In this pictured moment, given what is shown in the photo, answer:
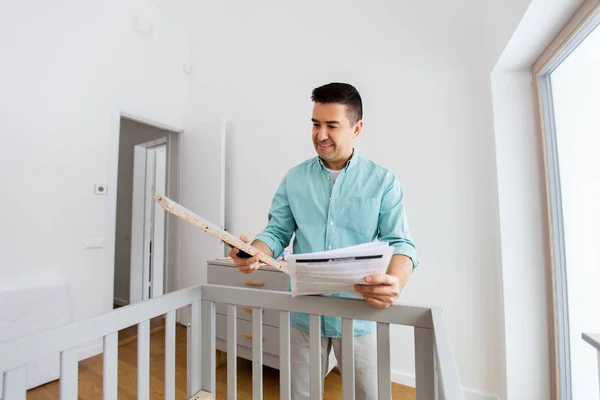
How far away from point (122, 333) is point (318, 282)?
106 inches

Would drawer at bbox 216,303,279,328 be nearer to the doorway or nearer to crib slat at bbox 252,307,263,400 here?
crib slat at bbox 252,307,263,400

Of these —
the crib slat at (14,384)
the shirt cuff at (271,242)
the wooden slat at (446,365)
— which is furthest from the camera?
the shirt cuff at (271,242)

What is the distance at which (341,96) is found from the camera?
85 cm

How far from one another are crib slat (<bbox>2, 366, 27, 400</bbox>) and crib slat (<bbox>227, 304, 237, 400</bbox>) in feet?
1.55

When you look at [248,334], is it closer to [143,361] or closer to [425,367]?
[143,361]

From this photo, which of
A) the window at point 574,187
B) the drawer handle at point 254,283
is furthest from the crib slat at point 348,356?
the window at point 574,187

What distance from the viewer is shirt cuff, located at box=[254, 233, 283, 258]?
92 cm

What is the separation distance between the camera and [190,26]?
2953 mm

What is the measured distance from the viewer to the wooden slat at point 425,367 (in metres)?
0.71

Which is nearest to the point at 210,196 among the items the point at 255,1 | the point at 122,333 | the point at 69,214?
the point at 69,214

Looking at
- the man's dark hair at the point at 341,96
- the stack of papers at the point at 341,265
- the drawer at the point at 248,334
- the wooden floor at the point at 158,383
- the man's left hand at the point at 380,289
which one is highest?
the man's dark hair at the point at 341,96

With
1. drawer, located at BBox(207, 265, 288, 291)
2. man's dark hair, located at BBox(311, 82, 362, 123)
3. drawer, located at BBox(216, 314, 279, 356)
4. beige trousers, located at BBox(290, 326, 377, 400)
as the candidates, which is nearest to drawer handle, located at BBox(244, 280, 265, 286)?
drawer, located at BBox(207, 265, 288, 291)

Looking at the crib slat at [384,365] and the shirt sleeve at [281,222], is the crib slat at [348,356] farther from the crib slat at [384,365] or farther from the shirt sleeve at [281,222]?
the shirt sleeve at [281,222]

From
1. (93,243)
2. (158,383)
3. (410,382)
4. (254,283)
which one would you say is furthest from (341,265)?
(93,243)
